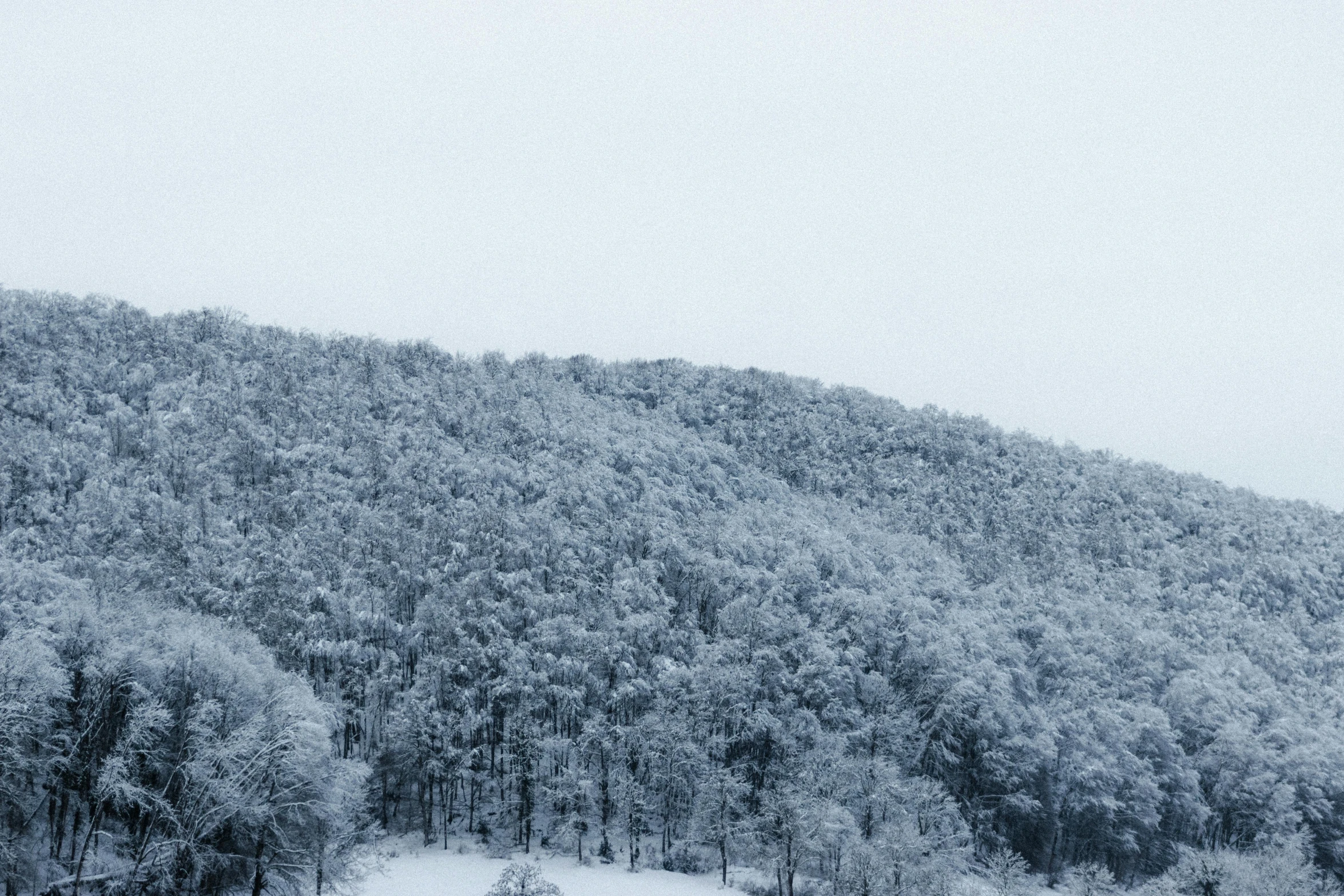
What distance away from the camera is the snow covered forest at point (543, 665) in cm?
3134

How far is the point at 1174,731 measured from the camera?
60.7 metres

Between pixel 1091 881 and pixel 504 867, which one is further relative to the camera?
pixel 504 867

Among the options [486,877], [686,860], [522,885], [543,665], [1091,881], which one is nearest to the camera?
[522,885]

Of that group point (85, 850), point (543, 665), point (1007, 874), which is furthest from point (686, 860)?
point (85, 850)

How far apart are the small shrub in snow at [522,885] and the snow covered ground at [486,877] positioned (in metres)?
8.60

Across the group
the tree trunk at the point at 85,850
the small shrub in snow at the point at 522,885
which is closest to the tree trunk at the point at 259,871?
the tree trunk at the point at 85,850

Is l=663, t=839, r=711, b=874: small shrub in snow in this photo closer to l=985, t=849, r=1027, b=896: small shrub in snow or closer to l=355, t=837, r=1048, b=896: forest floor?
l=355, t=837, r=1048, b=896: forest floor

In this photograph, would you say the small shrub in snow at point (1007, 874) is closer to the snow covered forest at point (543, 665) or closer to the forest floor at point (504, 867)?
the forest floor at point (504, 867)

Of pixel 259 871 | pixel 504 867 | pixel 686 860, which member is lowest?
pixel 686 860

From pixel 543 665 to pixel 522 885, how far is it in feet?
76.0

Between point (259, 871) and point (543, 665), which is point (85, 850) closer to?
point (259, 871)

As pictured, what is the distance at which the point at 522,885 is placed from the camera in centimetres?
3167

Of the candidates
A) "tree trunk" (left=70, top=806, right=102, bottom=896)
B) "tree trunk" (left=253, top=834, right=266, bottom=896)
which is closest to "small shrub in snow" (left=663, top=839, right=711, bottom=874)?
"tree trunk" (left=253, top=834, right=266, bottom=896)

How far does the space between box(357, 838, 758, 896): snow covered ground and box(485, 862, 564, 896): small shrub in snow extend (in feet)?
28.2
